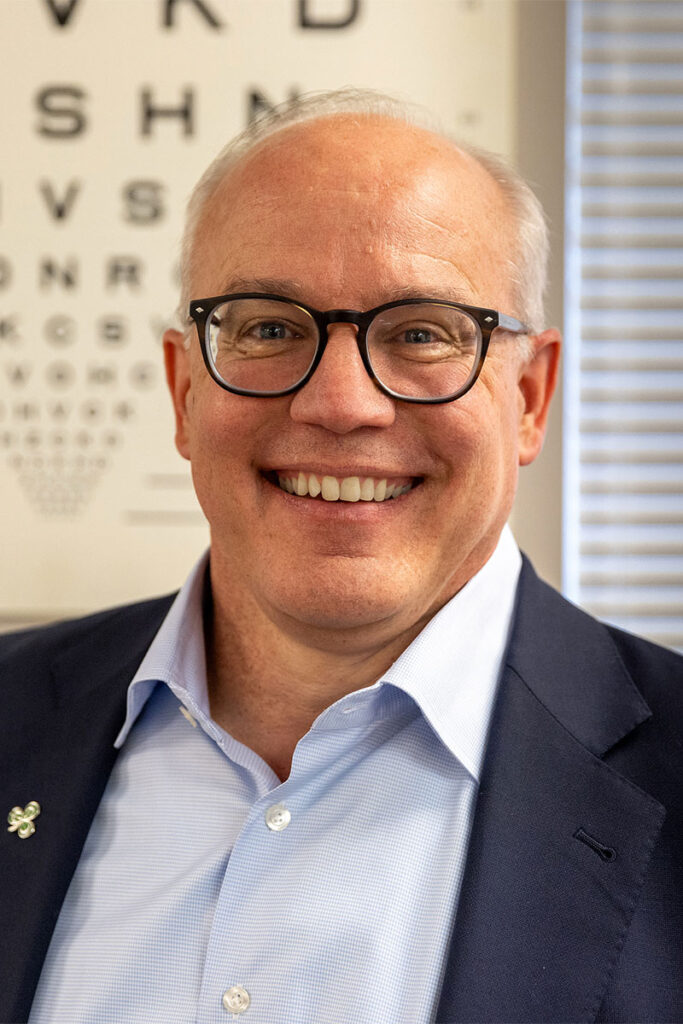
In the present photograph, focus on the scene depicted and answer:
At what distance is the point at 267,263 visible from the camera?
4.29 ft

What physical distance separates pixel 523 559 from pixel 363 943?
61cm

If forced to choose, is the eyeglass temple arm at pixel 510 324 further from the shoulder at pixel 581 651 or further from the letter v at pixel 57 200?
the letter v at pixel 57 200

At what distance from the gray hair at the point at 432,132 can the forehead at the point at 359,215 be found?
1.4 inches

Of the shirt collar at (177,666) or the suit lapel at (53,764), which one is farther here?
the shirt collar at (177,666)

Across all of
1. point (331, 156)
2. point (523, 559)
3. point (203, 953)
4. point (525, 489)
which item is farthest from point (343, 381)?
point (525, 489)

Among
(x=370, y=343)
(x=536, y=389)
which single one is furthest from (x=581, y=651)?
(x=370, y=343)

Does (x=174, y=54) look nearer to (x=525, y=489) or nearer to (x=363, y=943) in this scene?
(x=525, y=489)

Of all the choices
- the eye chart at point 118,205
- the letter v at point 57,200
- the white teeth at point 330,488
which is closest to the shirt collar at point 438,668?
the white teeth at point 330,488

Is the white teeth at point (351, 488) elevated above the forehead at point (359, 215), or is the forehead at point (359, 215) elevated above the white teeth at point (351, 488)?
the forehead at point (359, 215)

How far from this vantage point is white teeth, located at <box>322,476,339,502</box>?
129cm

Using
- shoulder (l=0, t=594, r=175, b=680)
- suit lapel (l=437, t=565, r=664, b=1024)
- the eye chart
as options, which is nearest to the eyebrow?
suit lapel (l=437, t=565, r=664, b=1024)

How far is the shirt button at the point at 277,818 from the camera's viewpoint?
123cm

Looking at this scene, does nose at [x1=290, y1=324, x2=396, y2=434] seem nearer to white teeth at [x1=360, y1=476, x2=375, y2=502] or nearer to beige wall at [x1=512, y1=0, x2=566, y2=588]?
white teeth at [x1=360, y1=476, x2=375, y2=502]

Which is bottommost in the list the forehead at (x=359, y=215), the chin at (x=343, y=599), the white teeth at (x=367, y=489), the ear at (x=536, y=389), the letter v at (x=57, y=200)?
the chin at (x=343, y=599)
